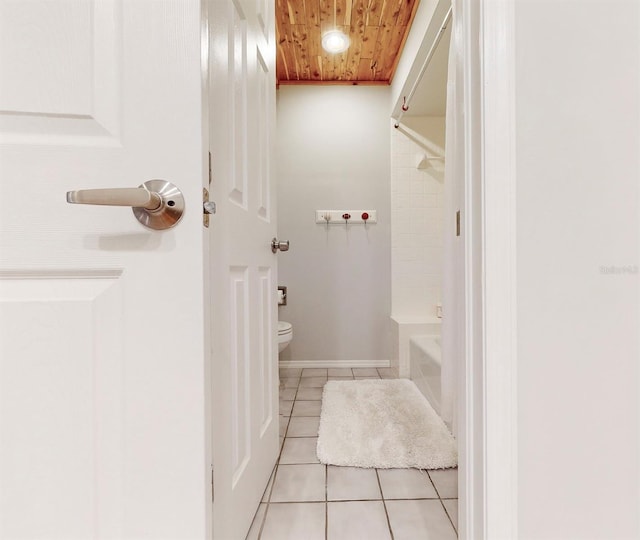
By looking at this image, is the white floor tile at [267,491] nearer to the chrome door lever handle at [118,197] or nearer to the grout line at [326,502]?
the grout line at [326,502]

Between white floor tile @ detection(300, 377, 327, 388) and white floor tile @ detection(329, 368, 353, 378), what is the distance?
13 cm

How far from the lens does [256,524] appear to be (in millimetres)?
976

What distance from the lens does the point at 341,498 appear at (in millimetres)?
1092

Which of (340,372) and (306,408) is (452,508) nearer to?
(306,408)

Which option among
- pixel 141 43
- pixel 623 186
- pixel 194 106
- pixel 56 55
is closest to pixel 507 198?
pixel 623 186

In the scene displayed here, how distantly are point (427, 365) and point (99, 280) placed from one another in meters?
1.77

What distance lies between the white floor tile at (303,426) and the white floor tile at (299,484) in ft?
0.81

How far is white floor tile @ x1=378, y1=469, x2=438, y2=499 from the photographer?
3.62 feet

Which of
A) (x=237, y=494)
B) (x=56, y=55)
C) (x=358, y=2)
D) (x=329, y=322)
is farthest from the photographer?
(x=329, y=322)

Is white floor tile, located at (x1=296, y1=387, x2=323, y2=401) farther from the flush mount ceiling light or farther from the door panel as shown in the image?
the flush mount ceiling light

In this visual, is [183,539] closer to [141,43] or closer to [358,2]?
[141,43]

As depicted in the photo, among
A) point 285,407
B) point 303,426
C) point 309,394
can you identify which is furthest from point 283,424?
point 309,394

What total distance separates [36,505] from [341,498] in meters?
0.88

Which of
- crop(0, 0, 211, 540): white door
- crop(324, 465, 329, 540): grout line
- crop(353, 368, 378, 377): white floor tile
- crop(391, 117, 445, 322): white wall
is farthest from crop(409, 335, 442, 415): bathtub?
crop(0, 0, 211, 540): white door
